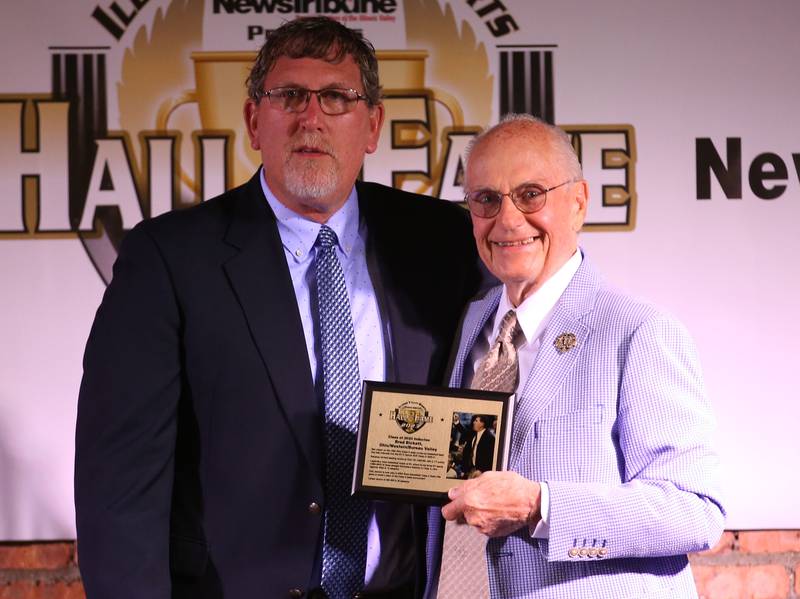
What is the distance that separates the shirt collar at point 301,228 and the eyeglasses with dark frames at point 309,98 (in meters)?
0.19

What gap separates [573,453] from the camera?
1.86 m

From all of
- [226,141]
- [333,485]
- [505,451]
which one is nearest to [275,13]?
[226,141]

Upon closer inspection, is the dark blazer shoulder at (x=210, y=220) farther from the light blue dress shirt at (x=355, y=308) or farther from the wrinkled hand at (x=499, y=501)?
the wrinkled hand at (x=499, y=501)

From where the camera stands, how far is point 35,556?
3312 millimetres

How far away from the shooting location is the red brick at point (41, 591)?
132 inches

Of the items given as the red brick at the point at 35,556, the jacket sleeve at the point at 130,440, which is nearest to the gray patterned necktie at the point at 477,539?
the jacket sleeve at the point at 130,440

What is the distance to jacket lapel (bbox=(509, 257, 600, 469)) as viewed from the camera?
1.92m

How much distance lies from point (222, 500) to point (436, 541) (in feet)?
1.48

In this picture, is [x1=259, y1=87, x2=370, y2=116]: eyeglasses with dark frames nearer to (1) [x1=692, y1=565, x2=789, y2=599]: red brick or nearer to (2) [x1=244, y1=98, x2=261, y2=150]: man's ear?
(2) [x1=244, y1=98, x2=261, y2=150]: man's ear

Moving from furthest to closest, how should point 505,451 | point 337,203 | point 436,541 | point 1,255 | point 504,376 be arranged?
point 1,255 → point 337,203 → point 436,541 → point 504,376 → point 505,451

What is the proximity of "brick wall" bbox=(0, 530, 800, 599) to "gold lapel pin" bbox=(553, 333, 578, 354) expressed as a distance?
1.75 m

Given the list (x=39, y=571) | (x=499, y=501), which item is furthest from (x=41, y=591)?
(x=499, y=501)

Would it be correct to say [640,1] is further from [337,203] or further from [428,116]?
[337,203]

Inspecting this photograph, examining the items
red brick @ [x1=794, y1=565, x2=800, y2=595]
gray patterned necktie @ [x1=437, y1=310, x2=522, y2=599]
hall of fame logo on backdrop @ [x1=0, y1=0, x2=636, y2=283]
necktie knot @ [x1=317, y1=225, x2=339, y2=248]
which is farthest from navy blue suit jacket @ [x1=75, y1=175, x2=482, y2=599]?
red brick @ [x1=794, y1=565, x2=800, y2=595]
